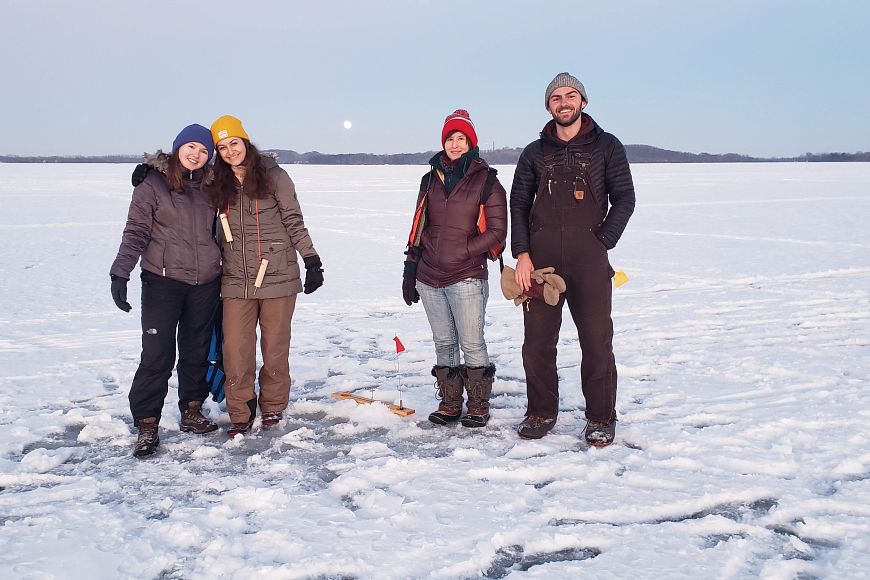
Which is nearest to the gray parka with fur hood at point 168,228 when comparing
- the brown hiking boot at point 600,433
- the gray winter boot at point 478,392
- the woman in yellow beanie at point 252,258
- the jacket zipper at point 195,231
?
the jacket zipper at point 195,231

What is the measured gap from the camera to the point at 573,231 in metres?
3.75

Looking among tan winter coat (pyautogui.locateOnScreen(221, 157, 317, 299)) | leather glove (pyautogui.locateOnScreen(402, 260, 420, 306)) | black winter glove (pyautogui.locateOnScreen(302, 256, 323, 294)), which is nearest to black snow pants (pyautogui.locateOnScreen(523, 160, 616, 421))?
leather glove (pyautogui.locateOnScreen(402, 260, 420, 306))

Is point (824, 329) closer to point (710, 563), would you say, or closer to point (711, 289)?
point (711, 289)

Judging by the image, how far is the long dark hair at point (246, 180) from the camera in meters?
3.89

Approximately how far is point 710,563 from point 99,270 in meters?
9.45

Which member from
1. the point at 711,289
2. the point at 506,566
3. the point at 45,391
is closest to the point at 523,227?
the point at 506,566

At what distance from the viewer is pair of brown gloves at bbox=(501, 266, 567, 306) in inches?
148

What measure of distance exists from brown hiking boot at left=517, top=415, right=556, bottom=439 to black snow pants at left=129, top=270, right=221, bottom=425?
6.30 ft

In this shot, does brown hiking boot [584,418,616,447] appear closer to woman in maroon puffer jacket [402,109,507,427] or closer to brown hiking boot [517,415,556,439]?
brown hiking boot [517,415,556,439]

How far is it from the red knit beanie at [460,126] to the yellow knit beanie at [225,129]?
1132 millimetres

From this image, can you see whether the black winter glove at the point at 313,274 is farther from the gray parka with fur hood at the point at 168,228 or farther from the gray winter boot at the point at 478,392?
the gray winter boot at the point at 478,392

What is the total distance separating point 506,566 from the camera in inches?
105

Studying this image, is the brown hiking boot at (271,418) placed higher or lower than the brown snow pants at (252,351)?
lower

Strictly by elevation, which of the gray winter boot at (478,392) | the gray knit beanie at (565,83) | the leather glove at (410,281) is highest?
the gray knit beanie at (565,83)
